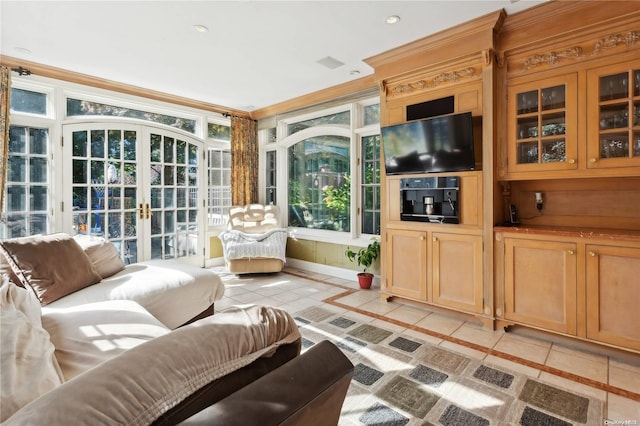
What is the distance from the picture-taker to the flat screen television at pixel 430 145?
3.00 metres

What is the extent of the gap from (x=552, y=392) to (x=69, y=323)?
2.87 meters

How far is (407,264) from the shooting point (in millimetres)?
3492

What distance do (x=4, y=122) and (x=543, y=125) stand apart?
5.18 m

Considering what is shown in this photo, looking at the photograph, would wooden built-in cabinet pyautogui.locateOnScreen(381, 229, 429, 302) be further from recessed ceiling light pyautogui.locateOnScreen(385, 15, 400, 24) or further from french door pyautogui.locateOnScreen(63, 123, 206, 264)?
french door pyautogui.locateOnScreen(63, 123, 206, 264)

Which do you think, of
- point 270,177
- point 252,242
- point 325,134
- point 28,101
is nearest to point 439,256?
point 325,134

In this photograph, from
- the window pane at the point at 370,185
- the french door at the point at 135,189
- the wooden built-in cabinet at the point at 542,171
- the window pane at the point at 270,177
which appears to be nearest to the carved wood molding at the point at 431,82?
the wooden built-in cabinet at the point at 542,171

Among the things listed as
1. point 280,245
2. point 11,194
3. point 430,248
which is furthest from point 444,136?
point 11,194

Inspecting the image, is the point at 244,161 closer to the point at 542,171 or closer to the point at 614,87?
the point at 542,171

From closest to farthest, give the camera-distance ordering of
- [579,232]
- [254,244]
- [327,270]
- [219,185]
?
[579,232] → [254,244] → [327,270] → [219,185]

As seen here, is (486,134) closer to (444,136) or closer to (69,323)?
(444,136)

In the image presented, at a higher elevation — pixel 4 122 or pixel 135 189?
pixel 4 122

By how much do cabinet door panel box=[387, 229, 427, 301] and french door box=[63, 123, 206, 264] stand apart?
127 inches

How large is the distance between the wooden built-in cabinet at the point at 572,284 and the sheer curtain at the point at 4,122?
16.1 ft

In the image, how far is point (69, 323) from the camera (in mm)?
1774
